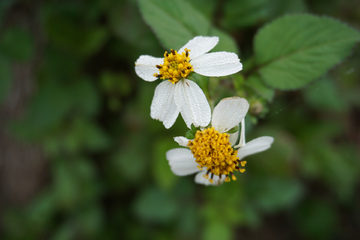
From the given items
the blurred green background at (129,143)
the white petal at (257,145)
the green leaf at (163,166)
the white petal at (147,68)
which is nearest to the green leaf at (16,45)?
the blurred green background at (129,143)

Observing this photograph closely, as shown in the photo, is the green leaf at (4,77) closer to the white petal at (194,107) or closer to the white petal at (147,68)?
the white petal at (147,68)

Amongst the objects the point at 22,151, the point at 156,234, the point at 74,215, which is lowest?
the point at 156,234

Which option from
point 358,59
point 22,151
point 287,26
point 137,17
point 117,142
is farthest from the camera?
point 22,151

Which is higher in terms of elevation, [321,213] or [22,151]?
[22,151]

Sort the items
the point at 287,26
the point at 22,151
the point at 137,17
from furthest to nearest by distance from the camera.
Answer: the point at 22,151
the point at 137,17
the point at 287,26

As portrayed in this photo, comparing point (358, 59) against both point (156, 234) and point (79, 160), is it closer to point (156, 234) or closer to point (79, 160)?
point (156, 234)

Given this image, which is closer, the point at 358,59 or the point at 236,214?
the point at 236,214

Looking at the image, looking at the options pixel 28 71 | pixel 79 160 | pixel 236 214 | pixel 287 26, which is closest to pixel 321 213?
pixel 236 214
